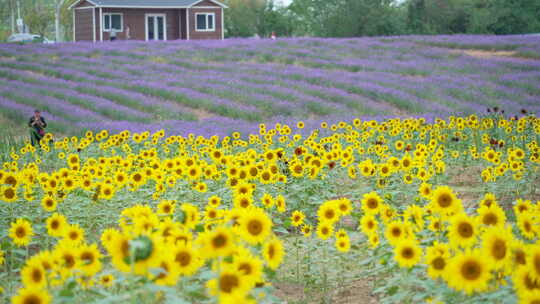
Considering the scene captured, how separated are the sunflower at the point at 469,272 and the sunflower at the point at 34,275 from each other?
65.1 inches

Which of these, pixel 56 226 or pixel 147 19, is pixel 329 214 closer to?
pixel 56 226

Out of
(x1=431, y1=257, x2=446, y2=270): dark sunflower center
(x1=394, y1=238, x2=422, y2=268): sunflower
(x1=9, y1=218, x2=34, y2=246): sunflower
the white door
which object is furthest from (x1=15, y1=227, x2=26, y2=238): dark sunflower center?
the white door

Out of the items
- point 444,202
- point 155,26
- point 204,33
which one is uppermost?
point 155,26

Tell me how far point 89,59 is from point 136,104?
8678 mm

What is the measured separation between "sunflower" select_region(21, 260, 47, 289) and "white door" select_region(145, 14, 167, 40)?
136 feet

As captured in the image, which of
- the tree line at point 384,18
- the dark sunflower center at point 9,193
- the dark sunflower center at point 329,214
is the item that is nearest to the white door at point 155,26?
the tree line at point 384,18

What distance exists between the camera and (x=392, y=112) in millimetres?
17188

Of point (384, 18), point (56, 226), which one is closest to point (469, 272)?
point (56, 226)

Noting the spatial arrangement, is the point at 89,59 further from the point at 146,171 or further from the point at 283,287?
the point at 283,287

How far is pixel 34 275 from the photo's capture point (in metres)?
2.77

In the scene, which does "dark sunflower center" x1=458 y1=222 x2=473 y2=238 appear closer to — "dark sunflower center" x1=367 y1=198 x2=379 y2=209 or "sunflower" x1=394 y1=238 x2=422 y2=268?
"sunflower" x1=394 y1=238 x2=422 y2=268

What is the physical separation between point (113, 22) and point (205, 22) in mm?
5834

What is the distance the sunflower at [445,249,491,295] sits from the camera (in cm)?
270

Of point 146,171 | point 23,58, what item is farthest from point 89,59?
point 146,171
